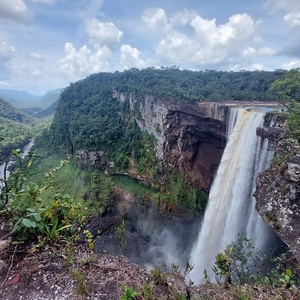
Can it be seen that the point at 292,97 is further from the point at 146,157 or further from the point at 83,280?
the point at 146,157

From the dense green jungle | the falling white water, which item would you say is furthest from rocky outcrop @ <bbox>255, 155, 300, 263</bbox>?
the falling white water

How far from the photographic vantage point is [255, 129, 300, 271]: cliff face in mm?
5600

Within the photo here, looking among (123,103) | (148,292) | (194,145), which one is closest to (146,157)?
(194,145)

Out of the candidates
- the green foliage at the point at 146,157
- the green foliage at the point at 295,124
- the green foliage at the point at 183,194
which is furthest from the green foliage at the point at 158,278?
the green foliage at the point at 146,157

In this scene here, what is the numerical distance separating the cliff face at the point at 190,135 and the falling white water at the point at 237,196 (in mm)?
2950

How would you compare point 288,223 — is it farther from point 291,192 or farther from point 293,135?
point 293,135

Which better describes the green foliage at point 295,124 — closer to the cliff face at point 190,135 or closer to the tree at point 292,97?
the tree at point 292,97

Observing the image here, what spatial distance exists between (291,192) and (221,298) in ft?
15.2

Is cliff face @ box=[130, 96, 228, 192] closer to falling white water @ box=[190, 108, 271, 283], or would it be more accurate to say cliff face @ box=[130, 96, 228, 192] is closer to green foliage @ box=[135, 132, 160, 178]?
green foliage @ box=[135, 132, 160, 178]

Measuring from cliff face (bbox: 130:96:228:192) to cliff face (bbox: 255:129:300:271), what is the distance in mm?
8543

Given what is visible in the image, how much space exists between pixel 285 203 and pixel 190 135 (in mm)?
14764

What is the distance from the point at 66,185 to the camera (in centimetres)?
2698

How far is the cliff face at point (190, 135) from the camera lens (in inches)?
666

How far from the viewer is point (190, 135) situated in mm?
20594
